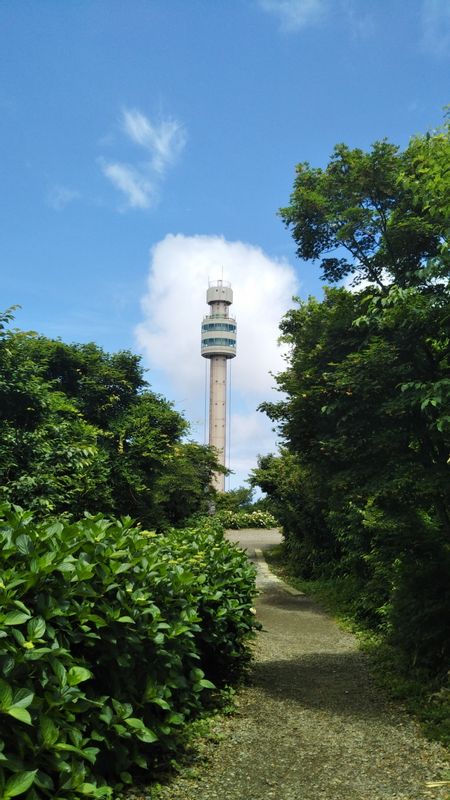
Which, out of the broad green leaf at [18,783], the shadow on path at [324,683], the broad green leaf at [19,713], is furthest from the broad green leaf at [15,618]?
the shadow on path at [324,683]

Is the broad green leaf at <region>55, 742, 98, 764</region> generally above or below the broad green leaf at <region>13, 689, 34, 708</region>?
below

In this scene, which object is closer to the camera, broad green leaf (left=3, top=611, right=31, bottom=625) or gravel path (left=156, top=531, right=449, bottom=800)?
broad green leaf (left=3, top=611, right=31, bottom=625)

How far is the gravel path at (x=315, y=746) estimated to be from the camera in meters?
4.32

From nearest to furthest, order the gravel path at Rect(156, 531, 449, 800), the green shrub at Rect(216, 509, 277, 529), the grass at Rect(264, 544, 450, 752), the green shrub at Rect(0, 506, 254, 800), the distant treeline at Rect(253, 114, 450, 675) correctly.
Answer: the green shrub at Rect(0, 506, 254, 800), the gravel path at Rect(156, 531, 449, 800), the grass at Rect(264, 544, 450, 752), the distant treeline at Rect(253, 114, 450, 675), the green shrub at Rect(216, 509, 277, 529)

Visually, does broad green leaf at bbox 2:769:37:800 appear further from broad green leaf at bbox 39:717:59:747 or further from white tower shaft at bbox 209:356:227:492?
white tower shaft at bbox 209:356:227:492

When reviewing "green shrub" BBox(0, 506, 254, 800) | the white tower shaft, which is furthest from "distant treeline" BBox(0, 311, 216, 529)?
the white tower shaft

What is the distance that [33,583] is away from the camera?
3.07m

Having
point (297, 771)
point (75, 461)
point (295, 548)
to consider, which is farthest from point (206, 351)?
point (297, 771)

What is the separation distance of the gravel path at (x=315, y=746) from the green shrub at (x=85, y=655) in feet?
1.65

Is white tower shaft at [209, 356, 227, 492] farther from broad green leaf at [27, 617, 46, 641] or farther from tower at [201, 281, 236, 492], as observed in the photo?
broad green leaf at [27, 617, 46, 641]

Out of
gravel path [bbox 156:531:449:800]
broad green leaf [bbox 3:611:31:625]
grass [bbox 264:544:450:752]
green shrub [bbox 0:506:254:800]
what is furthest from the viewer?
grass [bbox 264:544:450:752]

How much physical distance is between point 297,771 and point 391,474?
3.09 m

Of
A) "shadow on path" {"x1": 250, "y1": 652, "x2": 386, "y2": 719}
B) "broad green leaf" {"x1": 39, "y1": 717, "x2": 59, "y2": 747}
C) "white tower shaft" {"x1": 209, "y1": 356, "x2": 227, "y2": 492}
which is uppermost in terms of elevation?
"white tower shaft" {"x1": 209, "y1": 356, "x2": 227, "y2": 492}

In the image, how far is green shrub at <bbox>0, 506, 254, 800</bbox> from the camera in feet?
9.44
